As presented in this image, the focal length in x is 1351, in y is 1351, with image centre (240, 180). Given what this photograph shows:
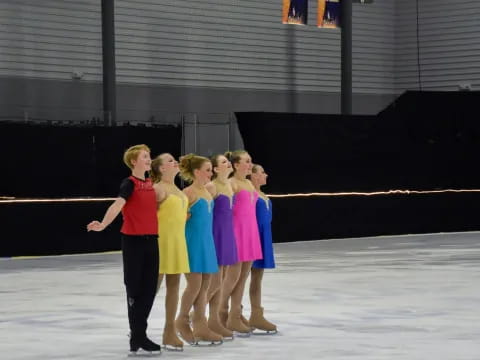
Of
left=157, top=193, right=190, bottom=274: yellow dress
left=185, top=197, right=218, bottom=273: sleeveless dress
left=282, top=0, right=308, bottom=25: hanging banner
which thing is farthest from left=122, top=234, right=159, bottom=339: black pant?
left=282, top=0, right=308, bottom=25: hanging banner

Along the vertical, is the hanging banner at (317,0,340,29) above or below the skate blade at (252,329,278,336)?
above

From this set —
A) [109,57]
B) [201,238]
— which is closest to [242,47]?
[109,57]

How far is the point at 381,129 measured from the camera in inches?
1136

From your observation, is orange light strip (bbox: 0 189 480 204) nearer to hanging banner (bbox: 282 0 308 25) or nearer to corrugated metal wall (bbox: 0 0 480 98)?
corrugated metal wall (bbox: 0 0 480 98)

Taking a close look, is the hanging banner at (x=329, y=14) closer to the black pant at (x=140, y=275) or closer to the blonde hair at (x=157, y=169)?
the blonde hair at (x=157, y=169)

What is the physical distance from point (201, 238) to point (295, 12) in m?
23.2

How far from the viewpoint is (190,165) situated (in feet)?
37.0

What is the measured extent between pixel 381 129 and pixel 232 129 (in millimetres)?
3184

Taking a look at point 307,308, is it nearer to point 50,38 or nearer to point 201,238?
point 201,238

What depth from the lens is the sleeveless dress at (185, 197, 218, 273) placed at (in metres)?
10.9

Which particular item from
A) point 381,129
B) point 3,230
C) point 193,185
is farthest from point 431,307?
point 381,129

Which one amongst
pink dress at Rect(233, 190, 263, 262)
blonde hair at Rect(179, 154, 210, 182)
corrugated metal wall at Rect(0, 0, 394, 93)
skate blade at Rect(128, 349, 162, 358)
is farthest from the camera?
corrugated metal wall at Rect(0, 0, 394, 93)

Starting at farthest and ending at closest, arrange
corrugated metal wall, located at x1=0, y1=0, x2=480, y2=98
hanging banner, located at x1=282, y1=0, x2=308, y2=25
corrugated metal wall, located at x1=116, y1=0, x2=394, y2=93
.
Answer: hanging banner, located at x1=282, y1=0, x2=308, y2=25
corrugated metal wall, located at x1=116, y1=0, x2=394, y2=93
corrugated metal wall, located at x1=0, y1=0, x2=480, y2=98

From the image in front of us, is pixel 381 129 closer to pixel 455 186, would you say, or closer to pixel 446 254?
pixel 455 186
